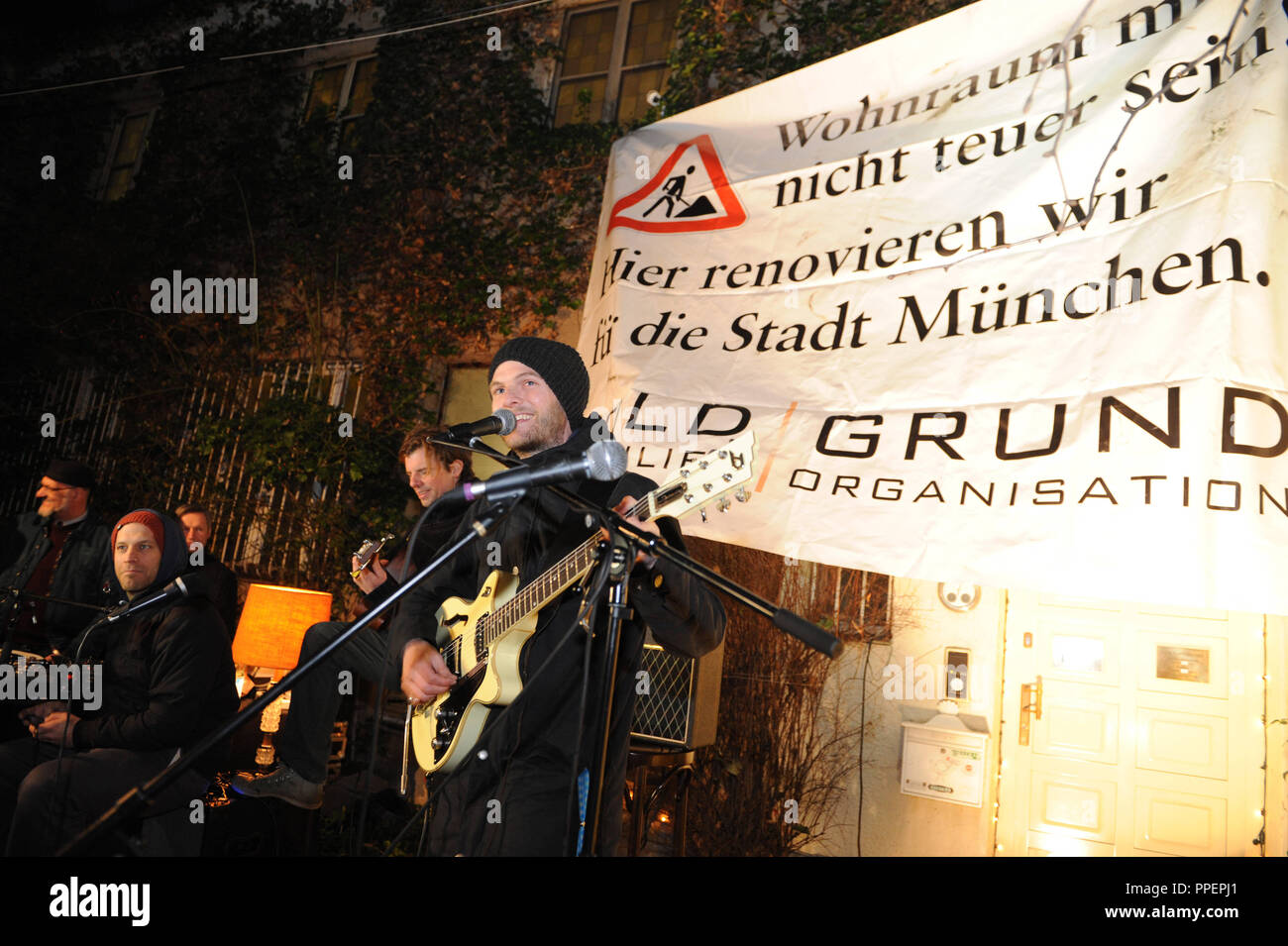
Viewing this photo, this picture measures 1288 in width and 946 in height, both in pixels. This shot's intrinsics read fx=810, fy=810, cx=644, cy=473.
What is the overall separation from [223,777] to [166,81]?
28.0 feet

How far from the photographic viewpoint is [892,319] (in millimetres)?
2918

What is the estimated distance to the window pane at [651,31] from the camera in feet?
22.8

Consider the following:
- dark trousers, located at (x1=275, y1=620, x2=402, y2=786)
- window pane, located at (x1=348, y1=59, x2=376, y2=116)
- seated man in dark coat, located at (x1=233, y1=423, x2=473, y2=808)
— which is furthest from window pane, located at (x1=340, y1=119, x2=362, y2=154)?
dark trousers, located at (x1=275, y1=620, x2=402, y2=786)

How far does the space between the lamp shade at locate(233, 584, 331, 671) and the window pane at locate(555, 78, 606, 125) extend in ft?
15.4

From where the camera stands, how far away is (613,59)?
7.08m

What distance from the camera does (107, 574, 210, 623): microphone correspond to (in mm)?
3407

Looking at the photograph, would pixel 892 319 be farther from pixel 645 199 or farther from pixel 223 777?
pixel 223 777

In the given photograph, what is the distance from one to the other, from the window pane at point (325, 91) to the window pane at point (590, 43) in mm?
2533

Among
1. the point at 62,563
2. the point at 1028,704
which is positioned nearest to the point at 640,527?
the point at 1028,704

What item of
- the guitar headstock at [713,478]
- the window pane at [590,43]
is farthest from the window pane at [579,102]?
the guitar headstock at [713,478]

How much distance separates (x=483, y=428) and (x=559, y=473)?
508 mm

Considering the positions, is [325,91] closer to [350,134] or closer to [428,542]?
[350,134]

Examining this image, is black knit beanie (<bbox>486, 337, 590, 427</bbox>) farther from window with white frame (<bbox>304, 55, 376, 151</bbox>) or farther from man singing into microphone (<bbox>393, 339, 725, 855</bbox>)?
window with white frame (<bbox>304, 55, 376, 151</bbox>)
